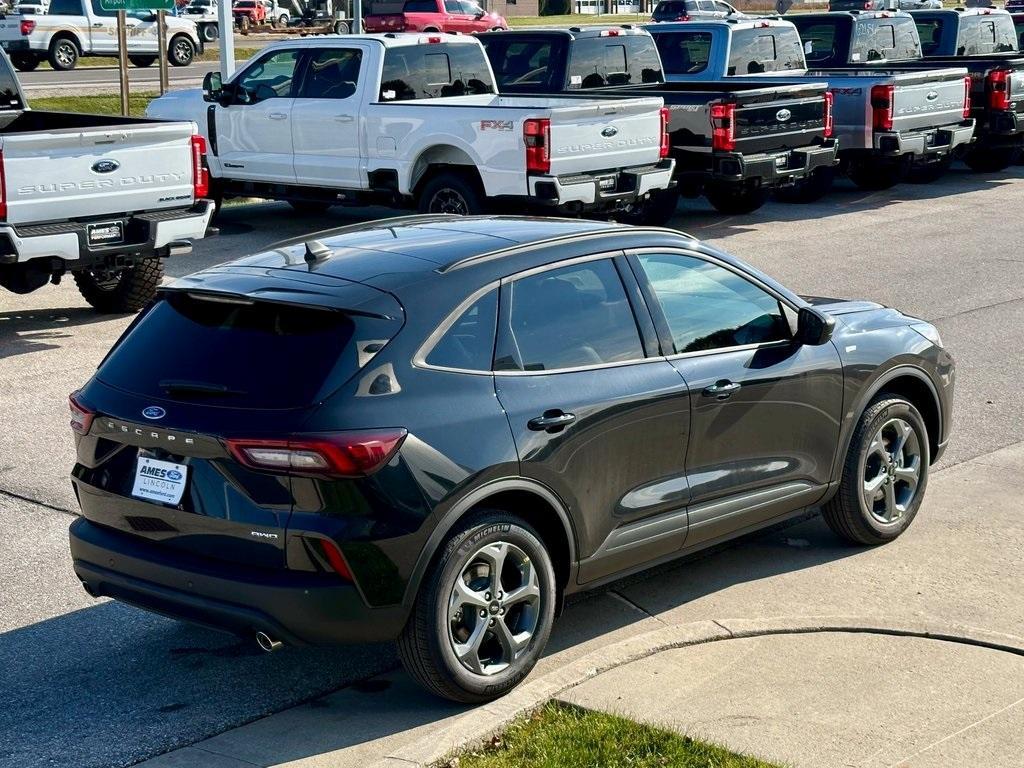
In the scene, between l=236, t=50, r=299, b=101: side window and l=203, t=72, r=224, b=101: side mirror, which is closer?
l=236, t=50, r=299, b=101: side window

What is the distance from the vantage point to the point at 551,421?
5.23m

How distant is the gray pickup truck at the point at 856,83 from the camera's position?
59.4ft

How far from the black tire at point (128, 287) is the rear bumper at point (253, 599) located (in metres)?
7.32

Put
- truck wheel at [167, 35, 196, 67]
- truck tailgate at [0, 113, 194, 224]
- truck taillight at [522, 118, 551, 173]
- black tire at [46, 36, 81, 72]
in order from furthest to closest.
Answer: truck wheel at [167, 35, 196, 67]
black tire at [46, 36, 81, 72]
truck taillight at [522, 118, 551, 173]
truck tailgate at [0, 113, 194, 224]

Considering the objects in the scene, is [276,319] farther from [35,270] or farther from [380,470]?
[35,270]

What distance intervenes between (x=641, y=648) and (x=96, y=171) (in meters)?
6.94

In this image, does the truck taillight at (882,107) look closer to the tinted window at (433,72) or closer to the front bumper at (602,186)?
the front bumper at (602,186)

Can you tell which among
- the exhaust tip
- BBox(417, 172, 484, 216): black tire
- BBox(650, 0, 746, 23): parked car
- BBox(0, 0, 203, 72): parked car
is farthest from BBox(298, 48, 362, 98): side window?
BBox(650, 0, 746, 23): parked car

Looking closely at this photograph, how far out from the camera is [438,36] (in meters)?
15.9

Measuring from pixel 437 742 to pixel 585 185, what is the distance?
Result: 10.1 meters

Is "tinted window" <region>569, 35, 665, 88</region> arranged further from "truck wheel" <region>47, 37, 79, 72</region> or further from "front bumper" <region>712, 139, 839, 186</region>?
"truck wheel" <region>47, 37, 79, 72</region>

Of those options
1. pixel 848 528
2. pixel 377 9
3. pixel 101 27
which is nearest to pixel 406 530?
pixel 848 528

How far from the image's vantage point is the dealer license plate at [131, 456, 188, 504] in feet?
16.3

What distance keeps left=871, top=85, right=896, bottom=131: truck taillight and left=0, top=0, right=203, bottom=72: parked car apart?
25678 mm
